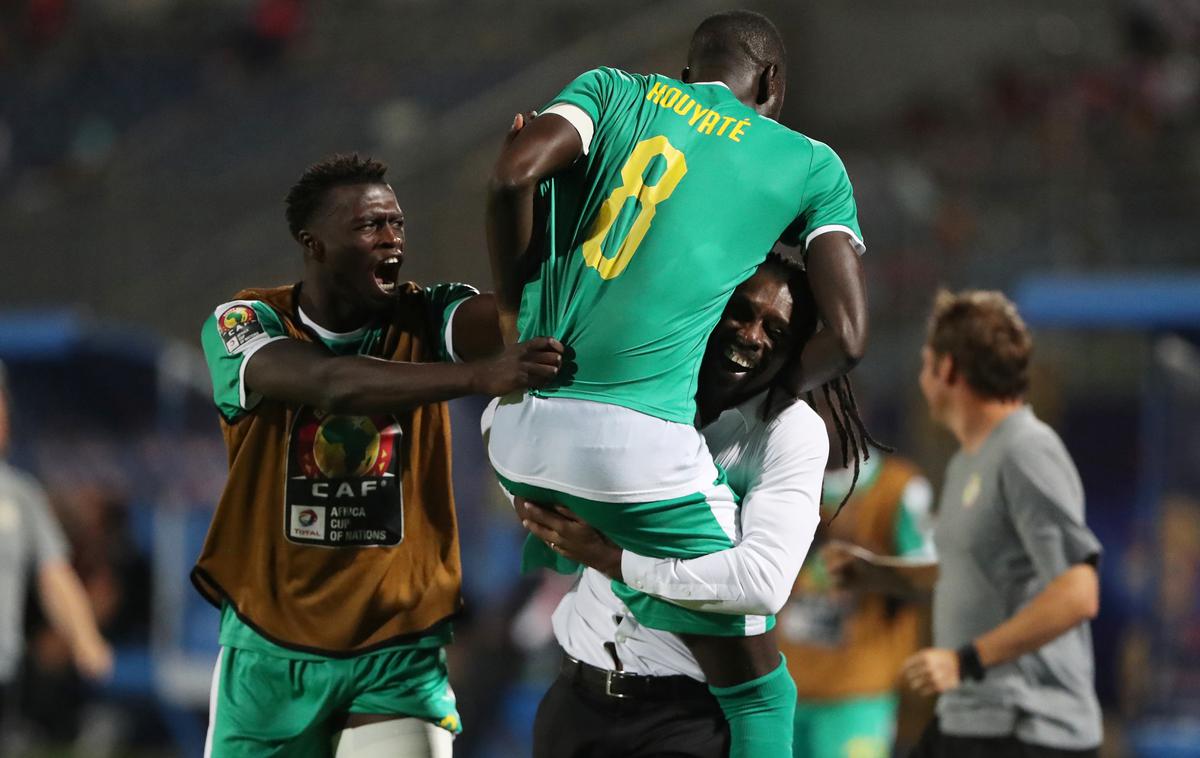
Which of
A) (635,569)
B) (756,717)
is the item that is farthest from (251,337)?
(756,717)

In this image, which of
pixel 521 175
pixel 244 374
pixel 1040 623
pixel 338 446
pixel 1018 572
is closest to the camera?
pixel 521 175

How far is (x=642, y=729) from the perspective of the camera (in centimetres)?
327

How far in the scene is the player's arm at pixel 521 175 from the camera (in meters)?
2.91

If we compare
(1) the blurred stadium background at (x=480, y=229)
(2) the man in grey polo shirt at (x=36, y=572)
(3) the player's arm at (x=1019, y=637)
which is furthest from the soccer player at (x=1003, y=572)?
(2) the man in grey polo shirt at (x=36, y=572)

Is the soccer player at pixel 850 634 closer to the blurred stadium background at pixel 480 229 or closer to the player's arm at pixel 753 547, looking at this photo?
the blurred stadium background at pixel 480 229

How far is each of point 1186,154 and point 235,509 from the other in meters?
11.1

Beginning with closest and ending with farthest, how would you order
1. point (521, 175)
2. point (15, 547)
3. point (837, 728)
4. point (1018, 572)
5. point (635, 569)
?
point (521, 175) → point (635, 569) → point (1018, 572) → point (837, 728) → point (15, 547)

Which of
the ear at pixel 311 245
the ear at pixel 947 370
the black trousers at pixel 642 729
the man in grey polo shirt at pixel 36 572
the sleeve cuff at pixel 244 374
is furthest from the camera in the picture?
the man in grey polo shirt at pixel 36 572

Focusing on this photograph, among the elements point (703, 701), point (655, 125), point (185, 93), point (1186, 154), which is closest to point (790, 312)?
A: point (655, 125)

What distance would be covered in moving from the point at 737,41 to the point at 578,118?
1.74 ft

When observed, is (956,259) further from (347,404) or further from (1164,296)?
(347,404)

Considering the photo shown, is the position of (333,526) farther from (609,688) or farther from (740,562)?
(740,562)

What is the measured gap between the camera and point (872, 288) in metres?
9.62

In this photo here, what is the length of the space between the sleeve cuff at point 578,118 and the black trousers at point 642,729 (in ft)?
3.88
